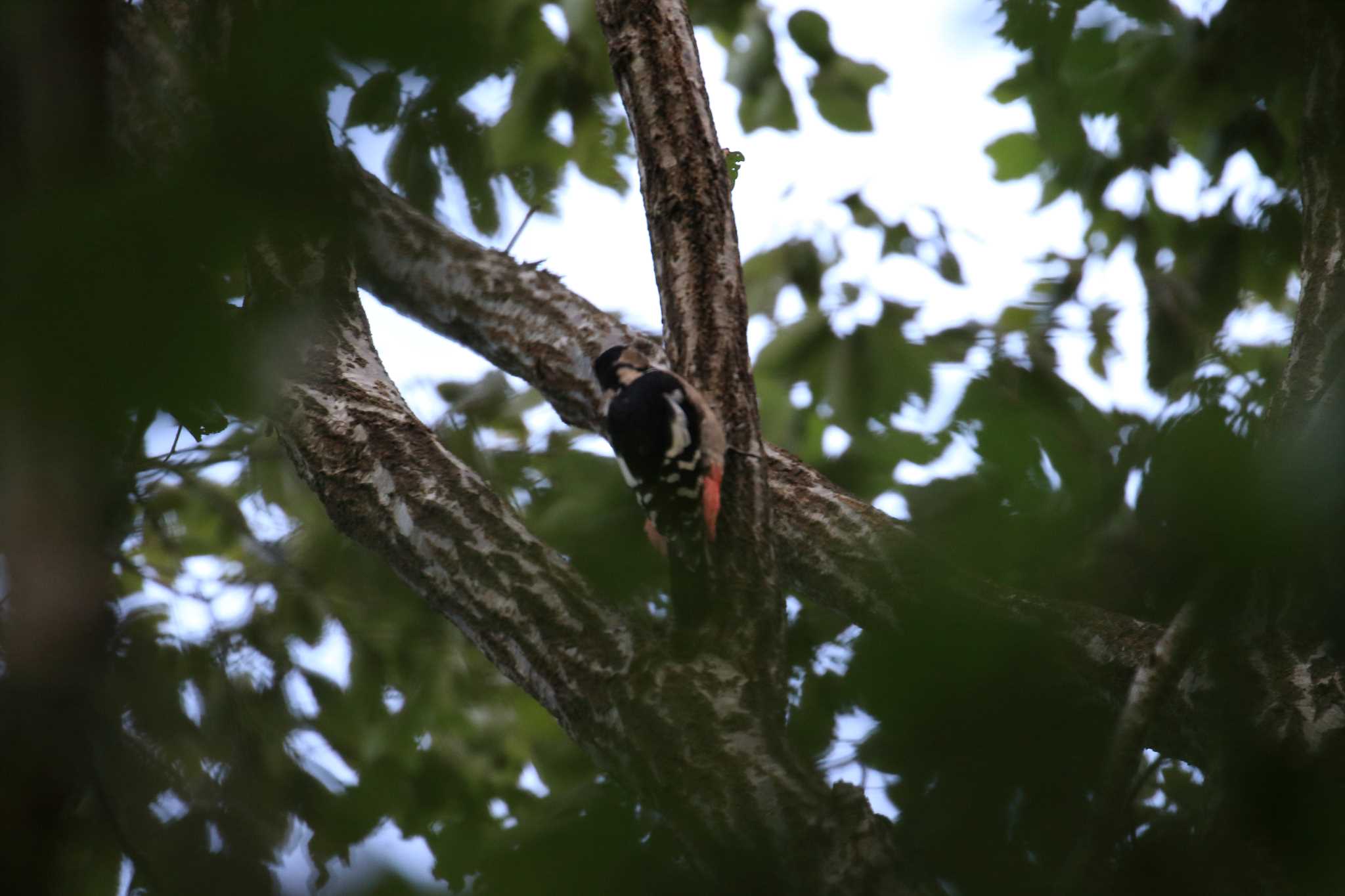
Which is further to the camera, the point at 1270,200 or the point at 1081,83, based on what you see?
the point at 1081,83

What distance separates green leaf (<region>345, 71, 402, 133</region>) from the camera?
2.36 ft

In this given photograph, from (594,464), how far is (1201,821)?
223 centimetres

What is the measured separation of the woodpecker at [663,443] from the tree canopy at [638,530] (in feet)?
0.24

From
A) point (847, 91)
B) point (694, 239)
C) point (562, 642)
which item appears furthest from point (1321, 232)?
point (847, 91)

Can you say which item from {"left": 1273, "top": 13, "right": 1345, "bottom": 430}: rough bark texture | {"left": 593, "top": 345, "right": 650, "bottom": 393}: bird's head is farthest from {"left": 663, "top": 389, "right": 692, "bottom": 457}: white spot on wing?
{"left": 1273, "top": 13, "right": 1345, "bottom": 430}: rough bark texture

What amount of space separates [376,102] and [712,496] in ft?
5.93

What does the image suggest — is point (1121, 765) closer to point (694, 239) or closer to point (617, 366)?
point (694, 239)

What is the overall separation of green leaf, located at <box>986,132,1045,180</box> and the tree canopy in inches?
50.0

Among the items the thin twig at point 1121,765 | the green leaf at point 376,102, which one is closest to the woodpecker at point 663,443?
the thin twig at point 1121,765

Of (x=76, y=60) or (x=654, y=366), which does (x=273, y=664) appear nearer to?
(x=654, y=366)

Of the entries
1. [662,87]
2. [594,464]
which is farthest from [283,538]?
[662,87]

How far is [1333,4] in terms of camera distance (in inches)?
43.1

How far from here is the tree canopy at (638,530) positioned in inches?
24.7

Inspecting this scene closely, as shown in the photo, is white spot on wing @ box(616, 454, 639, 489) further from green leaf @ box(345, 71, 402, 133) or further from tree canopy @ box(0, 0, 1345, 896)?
green leaf @ box(345, 71, 402, 133)
